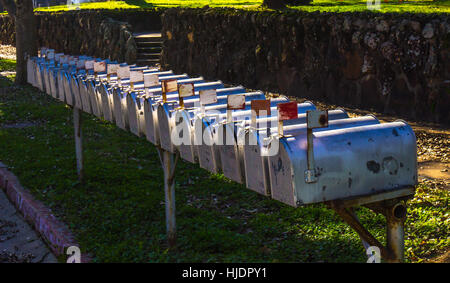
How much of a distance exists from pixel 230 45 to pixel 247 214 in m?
9.08

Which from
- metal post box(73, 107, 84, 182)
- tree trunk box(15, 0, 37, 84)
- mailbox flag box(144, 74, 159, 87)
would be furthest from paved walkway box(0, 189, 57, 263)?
tree trunk box(15, 0, 37, 84)

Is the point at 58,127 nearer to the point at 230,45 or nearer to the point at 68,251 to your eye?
the point at 230,45

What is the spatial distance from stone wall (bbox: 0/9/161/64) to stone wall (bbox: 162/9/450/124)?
3.85 metres

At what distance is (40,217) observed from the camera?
7.47m

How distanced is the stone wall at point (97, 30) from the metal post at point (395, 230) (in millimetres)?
16791

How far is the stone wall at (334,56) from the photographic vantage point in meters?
11.2

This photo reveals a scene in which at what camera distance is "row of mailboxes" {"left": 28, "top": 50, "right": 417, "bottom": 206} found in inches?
159

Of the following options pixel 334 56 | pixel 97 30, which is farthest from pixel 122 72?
pixel 97 30

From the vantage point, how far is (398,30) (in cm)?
1163

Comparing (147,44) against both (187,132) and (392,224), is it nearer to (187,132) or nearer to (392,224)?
(187,132)

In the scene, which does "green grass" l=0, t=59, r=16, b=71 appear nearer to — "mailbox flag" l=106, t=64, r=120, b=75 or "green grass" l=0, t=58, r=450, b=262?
"green grass" l=0, t=58, r=450, b=262

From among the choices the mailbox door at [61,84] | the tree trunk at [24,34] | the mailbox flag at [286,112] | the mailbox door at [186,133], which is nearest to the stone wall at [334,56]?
the tree trunk at [24,34]

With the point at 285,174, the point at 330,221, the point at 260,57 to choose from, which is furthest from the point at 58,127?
the point at 285,174

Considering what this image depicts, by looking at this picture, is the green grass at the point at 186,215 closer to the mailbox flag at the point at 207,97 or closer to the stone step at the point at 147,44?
the mailbox flag at the point at 207,97
